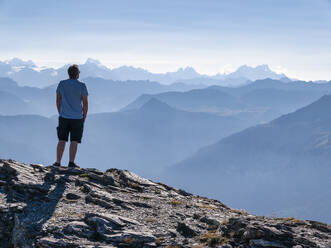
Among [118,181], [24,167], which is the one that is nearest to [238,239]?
[118,181]

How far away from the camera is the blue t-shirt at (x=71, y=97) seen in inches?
644

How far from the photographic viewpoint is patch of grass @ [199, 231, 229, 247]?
37.9ft

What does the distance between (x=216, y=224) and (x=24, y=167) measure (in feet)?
33.9

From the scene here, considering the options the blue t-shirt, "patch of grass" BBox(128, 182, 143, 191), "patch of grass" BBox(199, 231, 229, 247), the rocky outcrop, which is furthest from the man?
"patch of grass" BBox(199, 231, 229, 247)

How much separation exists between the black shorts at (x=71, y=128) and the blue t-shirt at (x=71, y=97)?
0.22 metres

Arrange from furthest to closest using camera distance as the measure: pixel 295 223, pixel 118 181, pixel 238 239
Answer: pixel 118 181 → pixel 295 223 → pixel 238 239

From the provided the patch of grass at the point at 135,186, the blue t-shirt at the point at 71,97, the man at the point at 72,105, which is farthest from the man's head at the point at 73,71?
the patch of grass at the point at 135,186

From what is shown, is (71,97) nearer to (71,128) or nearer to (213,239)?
(71,128)

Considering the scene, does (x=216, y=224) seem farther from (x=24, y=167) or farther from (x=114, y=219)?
(x=24, y=167)

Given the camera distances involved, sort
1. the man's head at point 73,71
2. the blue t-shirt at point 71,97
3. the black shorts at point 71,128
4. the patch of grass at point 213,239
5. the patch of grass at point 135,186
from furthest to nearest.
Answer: the patch of grass at point 135,186, the black shorts at point 71,128, the blue t-shirt at point 71,97, the man's head at point 73,71, the patch of grass at point 213,239

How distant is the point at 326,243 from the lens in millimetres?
11750

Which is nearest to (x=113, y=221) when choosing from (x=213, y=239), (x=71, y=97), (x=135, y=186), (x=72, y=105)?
(x=213, y=239)

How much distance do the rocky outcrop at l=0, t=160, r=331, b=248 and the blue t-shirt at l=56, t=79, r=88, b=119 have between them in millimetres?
3141

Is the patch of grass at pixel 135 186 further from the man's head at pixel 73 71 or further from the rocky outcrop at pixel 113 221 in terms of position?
the man's head at pixel 73 71
